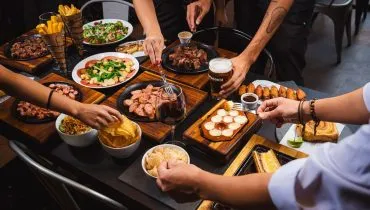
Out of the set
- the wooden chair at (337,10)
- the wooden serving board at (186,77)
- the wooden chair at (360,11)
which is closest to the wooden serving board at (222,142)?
the wooden serving board at (186,77)

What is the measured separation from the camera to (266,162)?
1486mm

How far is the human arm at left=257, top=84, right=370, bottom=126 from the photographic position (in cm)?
143

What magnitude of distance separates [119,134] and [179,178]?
0.47m

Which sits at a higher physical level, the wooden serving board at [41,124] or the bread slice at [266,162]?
the bread slice at [266,162]

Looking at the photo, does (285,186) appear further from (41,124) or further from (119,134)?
(41,124)

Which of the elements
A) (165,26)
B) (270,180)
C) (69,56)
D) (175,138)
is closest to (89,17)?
(165,26)

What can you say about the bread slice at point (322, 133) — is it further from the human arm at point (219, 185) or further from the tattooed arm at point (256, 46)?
the human arm at point (219, 185)

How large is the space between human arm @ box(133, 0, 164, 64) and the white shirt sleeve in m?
1.39

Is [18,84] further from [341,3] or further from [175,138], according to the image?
[341,3]

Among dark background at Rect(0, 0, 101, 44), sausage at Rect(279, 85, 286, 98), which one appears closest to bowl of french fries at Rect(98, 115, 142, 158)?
sausage at Rect(279, 85, 286, 98)

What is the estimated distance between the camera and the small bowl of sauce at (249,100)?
1824mm

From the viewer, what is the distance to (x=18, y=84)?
175cm

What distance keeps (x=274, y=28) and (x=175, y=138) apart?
104 centimetres

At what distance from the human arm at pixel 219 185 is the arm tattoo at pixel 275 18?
1322 mm
